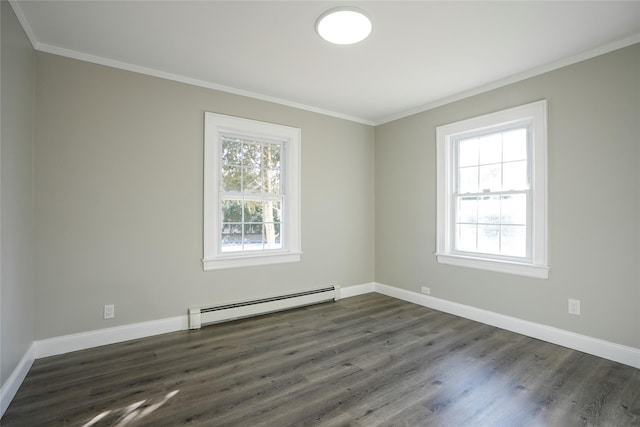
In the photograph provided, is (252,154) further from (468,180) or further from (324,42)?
(468,180)

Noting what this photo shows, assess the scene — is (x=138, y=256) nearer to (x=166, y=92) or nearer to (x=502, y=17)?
(x=166, y=92)

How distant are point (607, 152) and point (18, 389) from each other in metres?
4.88

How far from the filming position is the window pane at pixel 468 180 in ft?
12.1

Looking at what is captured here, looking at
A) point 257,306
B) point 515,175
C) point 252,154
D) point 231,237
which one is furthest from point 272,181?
point 515,175

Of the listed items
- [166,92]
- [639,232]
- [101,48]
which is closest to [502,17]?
[639,232]

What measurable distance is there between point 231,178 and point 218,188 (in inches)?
8.6

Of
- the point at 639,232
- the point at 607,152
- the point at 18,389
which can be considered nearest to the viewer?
the point at 18,389

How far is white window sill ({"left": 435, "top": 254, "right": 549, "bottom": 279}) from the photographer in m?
3.05

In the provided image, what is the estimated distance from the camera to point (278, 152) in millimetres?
4035

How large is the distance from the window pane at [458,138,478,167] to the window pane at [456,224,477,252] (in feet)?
2.52

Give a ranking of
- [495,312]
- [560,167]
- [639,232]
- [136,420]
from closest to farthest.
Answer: [136,420], [639,232], [560,167], [495,312]

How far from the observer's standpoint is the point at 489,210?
355 centimetres

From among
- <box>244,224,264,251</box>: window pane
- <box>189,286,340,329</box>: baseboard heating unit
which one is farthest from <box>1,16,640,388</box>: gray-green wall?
<box>244,224,264,251</box>: window pane

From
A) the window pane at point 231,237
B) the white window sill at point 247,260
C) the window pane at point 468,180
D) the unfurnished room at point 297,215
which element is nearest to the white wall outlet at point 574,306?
the unfurnished room at point 297,215
